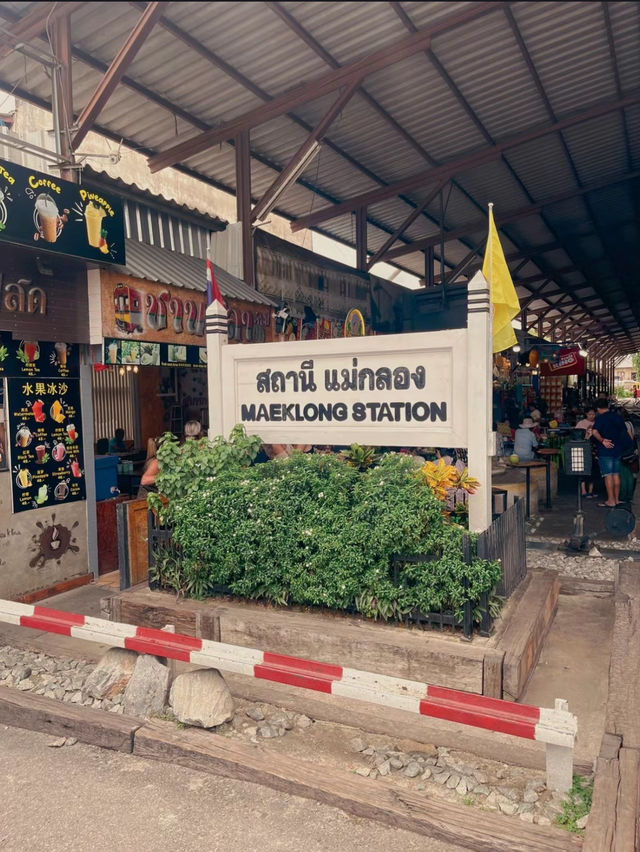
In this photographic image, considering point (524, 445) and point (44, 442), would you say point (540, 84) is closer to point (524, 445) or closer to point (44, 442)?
point (524, 445)

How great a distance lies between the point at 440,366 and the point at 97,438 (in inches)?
365

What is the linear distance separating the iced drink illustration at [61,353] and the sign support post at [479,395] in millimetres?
5068

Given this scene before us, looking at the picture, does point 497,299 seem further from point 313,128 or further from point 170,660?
point 313,128

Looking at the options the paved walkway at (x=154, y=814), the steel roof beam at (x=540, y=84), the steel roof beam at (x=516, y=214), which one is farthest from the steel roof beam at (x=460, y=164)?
the paved walkway at (x=154, y=814)

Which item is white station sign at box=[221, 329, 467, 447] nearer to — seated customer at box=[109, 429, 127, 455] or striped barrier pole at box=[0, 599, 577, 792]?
striped barrier pole at box=[0, 599, 577, 792]

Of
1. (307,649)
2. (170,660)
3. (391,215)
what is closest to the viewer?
(170,660)

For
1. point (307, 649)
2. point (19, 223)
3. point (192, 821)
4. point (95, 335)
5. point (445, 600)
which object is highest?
point (19, 223)

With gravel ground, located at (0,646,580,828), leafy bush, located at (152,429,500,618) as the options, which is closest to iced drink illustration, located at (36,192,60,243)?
leafy bush, located at (152,429,500,618)

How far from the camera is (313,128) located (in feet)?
41.6

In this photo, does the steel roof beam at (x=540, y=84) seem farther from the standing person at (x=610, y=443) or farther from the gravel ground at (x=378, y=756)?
the gravel ground at (x=378, y=756)

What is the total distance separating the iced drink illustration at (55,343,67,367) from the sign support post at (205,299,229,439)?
223cm

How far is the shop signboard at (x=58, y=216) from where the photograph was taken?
6750mm

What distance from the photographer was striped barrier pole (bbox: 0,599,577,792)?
3.61 meters

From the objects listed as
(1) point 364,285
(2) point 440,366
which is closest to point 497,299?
(2) point 440,366
